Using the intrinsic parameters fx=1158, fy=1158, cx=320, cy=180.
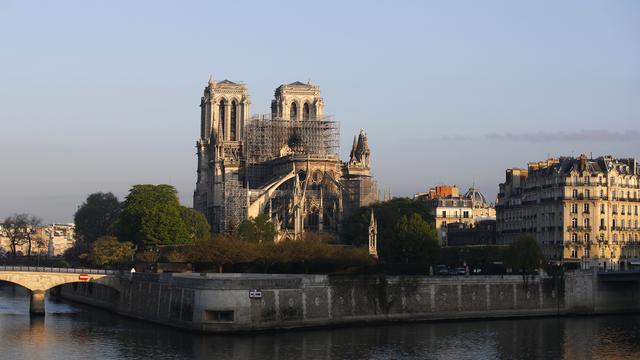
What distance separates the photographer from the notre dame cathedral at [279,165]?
398 ft

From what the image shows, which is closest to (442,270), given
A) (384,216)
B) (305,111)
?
(384,216)

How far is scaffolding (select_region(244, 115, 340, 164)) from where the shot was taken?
133 meters

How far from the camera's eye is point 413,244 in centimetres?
8900

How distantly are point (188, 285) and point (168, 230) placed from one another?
31.2 m

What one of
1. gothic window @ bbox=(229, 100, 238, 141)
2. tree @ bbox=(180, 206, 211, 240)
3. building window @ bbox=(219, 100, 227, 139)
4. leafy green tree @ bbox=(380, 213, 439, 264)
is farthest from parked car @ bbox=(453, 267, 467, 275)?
building window @ bbox=(219, 100, 227, 139)

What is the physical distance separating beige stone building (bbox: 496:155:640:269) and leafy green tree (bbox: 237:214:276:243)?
23.6m

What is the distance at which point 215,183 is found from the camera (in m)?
133

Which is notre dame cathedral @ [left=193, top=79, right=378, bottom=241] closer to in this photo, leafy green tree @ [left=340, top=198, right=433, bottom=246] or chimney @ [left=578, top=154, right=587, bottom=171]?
leafy green tree @ [left=340, top=198, right=433, bottom=246]

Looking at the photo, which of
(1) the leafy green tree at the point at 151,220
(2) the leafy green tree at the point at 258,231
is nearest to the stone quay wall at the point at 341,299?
(1) the leafy green tree at the point at 151,220

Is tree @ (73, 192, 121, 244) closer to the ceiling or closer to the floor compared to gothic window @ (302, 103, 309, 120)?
closer to the floor

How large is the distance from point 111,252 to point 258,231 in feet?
46.7

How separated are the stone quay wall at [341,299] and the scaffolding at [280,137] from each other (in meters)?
48.3

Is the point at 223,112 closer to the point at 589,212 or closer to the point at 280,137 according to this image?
the point at 280,137

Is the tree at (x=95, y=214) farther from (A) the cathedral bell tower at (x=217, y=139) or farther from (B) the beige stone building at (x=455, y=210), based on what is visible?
(B) the beige stone building at (x=455, y=210)
